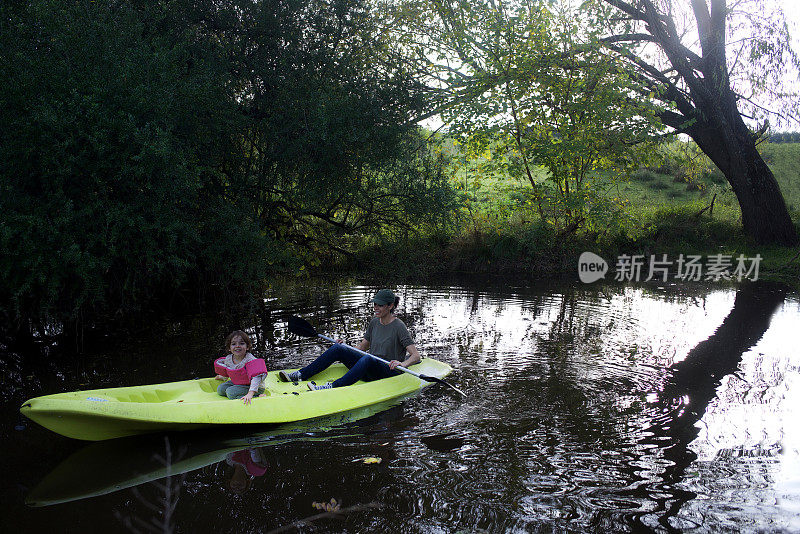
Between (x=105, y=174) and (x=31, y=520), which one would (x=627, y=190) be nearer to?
(x=105, y=174)

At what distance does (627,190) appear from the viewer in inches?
806

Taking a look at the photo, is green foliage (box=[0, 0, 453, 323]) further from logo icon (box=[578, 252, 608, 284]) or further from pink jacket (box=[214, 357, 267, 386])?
logo icon (box=[578, 252, 608, 284])

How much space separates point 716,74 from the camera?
15.0 meters

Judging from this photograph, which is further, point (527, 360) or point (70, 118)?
point (527, 360)

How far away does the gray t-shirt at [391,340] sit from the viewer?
6840 mm

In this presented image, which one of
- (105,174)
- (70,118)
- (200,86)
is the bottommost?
(105,174)

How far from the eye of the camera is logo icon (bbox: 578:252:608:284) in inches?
640

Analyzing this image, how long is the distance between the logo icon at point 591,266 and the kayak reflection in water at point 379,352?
407 inches

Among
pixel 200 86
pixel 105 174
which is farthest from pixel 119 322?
pixel 200 86

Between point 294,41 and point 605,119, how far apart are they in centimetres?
760

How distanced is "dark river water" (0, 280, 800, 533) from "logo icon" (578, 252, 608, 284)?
7.05m

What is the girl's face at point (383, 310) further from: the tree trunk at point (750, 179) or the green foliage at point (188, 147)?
the tree trunk at point (750, 179)

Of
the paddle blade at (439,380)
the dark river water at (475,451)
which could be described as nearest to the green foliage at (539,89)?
Answer: the dark river water at (475,451)

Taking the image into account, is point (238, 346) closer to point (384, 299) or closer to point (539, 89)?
point (384, 299)
